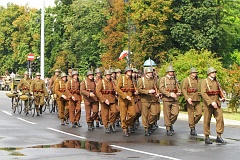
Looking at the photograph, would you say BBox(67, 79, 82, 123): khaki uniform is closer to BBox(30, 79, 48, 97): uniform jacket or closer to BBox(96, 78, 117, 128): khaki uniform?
BBox(96, 78, 117, 128): khaki uniform

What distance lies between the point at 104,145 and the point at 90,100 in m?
5.55

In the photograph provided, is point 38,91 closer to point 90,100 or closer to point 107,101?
point 90,100

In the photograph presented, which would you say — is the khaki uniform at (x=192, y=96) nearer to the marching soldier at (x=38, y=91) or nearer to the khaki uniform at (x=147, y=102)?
the khaki uniform at (x=147, y=102)

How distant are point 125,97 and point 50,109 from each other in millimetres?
14358

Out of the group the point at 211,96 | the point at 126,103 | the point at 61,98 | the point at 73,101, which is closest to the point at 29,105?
the point at 61,98

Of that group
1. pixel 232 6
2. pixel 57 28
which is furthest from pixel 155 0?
pixel 57 28

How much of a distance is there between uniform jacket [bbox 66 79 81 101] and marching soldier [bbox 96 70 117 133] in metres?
2.37

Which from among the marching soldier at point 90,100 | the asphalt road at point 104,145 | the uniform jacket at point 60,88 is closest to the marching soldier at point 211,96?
the asphalt road at point 104,145

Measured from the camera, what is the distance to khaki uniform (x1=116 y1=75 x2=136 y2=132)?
19016 millimetres

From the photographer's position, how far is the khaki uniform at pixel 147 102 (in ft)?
62.4

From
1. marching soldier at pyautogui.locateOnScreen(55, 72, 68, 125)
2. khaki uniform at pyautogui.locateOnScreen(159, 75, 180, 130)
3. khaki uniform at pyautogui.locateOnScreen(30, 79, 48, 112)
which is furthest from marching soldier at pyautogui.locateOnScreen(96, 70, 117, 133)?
khaki uniform at pyautogui.locateOnScreen(30, 79, 48, 112)

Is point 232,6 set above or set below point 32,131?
above

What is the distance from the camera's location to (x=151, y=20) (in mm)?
57719

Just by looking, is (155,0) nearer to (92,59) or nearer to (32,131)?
(92,59)
